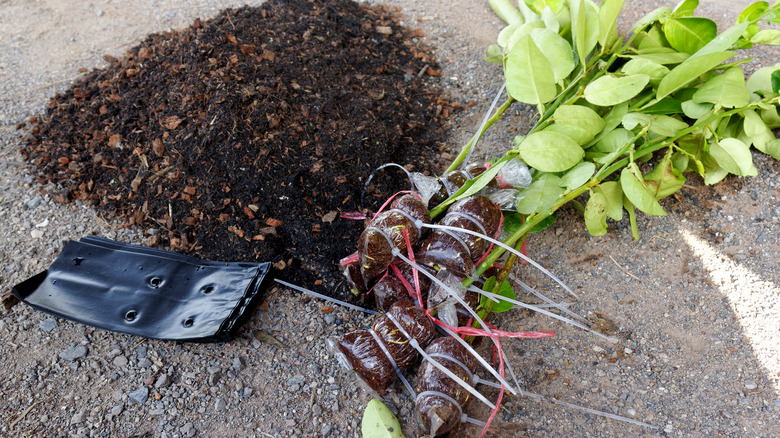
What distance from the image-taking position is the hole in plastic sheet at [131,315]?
1156mm

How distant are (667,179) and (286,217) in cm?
101

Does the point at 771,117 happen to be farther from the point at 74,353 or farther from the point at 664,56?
the point at 74,353

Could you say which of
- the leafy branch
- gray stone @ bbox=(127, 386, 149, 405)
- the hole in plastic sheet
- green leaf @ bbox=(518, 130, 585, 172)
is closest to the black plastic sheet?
the hole in plastic sheet

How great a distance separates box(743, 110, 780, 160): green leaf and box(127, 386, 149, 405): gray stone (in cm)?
165

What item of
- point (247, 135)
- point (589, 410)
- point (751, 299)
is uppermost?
point (247, 135)

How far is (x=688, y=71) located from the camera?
1196mm

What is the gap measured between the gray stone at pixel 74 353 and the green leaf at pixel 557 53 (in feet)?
4.44

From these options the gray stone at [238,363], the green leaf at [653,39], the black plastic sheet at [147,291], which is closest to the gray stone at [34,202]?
the black plastic sheet at [147,291]

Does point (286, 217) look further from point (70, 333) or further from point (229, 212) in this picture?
point (70, 333)

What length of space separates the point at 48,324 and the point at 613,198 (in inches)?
57.4

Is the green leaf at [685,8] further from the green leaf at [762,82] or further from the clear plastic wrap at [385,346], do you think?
the clear plastic wrap at [385,346]

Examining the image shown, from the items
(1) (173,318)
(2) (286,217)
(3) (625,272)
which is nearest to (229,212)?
(2) (286,217)

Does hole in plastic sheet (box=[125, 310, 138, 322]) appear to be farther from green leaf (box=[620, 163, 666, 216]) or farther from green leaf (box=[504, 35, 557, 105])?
green leaf (box=[620, 163, 666, 216])

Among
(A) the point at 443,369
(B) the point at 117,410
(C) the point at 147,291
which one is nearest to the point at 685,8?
(A) the point at 443,369
